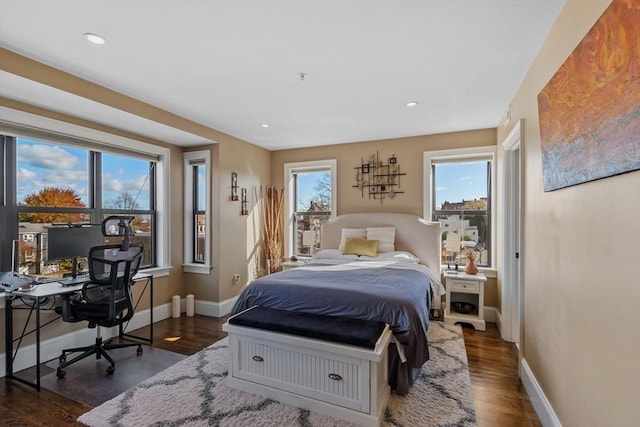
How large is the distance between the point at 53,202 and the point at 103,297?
45.2 inches

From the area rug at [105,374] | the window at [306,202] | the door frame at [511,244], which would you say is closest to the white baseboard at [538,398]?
the door frame at [511,244]

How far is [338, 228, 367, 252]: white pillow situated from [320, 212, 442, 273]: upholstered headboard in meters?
0.11

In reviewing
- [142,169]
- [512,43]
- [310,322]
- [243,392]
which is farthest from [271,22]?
[142,169]

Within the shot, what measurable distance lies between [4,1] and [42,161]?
1704 millimetres

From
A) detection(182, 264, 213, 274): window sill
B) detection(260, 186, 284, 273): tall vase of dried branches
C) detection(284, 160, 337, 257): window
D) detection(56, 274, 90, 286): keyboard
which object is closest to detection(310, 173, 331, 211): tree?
detection(284, 160, 337, 257): window

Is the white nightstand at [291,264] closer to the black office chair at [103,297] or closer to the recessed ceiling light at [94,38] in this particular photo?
the black office chair at [103,297]

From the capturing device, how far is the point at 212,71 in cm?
245

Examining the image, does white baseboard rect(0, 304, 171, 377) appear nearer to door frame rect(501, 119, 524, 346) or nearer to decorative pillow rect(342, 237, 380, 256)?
decorative pillow rect(342, 237, 380, 256)

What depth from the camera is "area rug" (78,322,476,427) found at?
6.40 feet

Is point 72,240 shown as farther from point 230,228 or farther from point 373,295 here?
point 373,295

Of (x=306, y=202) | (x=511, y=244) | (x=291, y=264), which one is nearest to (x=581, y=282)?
(x=511, y=244)

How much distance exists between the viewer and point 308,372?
6.86 feet

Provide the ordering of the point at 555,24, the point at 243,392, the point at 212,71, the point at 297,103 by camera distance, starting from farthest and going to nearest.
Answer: the point at 297,103 → the point at 212,71 → the point at 243,392 → the point at 555,24

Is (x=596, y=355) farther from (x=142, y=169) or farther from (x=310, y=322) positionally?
(x=142, y=169)
